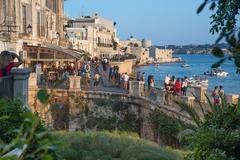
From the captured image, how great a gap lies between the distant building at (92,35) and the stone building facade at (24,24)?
142 feet

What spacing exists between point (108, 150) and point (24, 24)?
78.0 feet

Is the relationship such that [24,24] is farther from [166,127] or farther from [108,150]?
[108,150]

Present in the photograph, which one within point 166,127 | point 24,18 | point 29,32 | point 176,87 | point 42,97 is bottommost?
point 166,127

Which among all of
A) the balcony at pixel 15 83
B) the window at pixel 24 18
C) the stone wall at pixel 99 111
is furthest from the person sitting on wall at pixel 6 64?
the window at pixel 24 18

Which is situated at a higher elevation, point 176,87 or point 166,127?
point 176,87

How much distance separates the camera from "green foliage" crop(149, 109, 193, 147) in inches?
867

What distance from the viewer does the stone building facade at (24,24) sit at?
99.3 feet

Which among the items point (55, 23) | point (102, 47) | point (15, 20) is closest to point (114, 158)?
point (15, 20)

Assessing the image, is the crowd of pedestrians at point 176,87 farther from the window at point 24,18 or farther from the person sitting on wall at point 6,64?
the person sitting on wall at point 6,64

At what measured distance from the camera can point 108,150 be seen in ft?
39.3

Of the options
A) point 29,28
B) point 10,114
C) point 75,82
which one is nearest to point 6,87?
point 10,114

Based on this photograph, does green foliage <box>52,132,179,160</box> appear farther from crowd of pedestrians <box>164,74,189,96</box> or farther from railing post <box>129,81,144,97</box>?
railing post <box>129,81,144,97</box>

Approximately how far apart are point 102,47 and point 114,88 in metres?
81.4

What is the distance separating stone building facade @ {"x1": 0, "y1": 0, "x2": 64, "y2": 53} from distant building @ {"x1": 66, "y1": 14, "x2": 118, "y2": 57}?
142 feet
